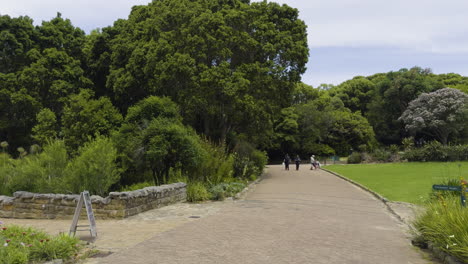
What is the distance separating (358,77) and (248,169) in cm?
6065

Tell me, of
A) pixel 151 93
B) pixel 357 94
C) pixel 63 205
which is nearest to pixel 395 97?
pixel 357 94

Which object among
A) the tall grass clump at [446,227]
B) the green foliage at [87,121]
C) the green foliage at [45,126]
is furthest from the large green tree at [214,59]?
the tall grass clump at [446,227]

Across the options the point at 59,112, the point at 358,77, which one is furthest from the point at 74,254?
the point at 358,77

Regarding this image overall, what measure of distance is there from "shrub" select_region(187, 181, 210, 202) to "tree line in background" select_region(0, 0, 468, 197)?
0.18 meters

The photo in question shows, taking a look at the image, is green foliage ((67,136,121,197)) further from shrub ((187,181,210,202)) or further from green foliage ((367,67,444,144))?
green foliage ((367,67,444,144))

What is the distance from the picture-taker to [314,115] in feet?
183

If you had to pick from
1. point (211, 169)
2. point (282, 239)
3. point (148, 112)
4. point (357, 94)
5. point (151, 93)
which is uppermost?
point (357, 94)

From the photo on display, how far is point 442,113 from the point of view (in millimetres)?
46094

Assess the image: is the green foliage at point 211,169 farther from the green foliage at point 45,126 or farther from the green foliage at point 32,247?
the green foliage at point 45,126

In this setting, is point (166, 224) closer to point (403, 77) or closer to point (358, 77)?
point (403, 77)

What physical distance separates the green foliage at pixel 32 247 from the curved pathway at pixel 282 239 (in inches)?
24.2

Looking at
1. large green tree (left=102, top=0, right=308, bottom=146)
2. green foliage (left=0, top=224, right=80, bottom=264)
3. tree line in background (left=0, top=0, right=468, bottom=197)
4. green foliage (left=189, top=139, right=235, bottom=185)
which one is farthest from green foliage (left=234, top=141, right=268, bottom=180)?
green foliage (left=0, top=224, right=80, bottom=264)

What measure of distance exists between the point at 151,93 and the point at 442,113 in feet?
122

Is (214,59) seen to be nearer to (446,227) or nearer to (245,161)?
(245,161)
